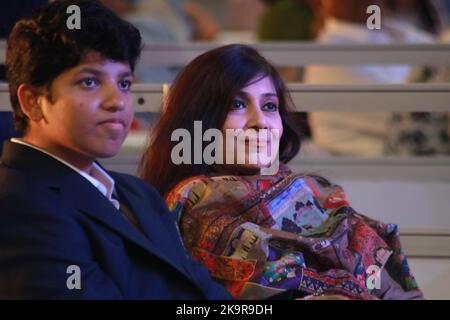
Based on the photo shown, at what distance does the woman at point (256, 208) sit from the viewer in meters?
1.88

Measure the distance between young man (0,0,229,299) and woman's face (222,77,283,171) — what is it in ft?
1.03

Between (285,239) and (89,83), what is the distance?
51cm

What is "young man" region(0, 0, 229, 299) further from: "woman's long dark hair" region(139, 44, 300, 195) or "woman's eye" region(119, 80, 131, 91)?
"woman's long dark hair" region(139, 44, 300, 195)

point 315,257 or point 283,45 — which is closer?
point 315,257

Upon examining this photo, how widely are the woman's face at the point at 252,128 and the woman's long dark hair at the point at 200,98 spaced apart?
0.02m

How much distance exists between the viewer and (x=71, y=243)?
61.6 inches

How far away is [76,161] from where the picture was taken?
1687 mm

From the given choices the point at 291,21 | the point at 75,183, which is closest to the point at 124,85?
the point at 75,183

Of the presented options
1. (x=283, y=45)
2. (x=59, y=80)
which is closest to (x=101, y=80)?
(x=59, y=80)

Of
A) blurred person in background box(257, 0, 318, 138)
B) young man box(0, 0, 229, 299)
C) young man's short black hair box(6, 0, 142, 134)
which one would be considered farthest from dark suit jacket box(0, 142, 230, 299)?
blurred person in background box(257, 0, 318, 138)
